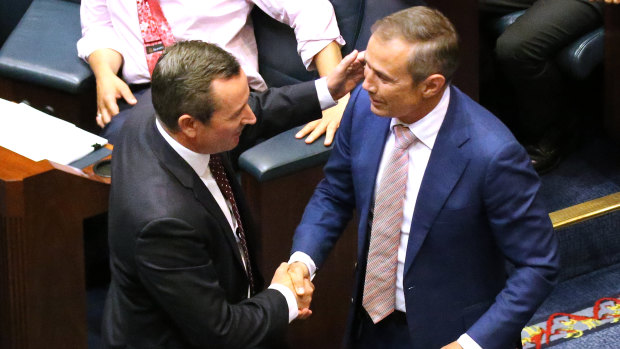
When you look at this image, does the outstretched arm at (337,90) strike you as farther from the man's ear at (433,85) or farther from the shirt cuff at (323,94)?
the man's ear at (433,85)

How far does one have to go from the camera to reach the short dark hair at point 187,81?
5.03 feet

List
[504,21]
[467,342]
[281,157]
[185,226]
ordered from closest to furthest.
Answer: [185,226]
[467,342]
[281,157]
[504,21]

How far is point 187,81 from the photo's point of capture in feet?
5.02

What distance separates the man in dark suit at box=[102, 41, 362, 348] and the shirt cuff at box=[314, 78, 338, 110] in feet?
1.17

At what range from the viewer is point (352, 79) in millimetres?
2004

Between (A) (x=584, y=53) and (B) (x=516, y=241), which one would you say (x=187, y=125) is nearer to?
(B) (x=516, y=241)

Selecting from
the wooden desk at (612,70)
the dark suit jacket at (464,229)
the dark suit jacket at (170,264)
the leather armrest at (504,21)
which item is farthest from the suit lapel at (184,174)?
the leather armrest at (504,21)

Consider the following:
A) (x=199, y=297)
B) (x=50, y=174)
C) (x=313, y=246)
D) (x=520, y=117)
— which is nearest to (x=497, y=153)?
(x=313, y=246)

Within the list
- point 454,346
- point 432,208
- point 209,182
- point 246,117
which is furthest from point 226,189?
point 454,346

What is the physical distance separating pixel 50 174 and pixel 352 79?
0.65m

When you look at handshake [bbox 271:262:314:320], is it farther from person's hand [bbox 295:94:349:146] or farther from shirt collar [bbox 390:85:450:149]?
person's hand [bbox 295:94:349:146]

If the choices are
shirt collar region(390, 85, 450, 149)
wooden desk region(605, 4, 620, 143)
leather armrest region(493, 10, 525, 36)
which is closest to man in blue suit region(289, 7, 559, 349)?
shirt collar region(390, 85, 450, 149)

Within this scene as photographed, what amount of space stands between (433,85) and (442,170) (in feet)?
0.46

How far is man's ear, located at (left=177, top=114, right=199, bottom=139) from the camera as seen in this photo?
1.55m
